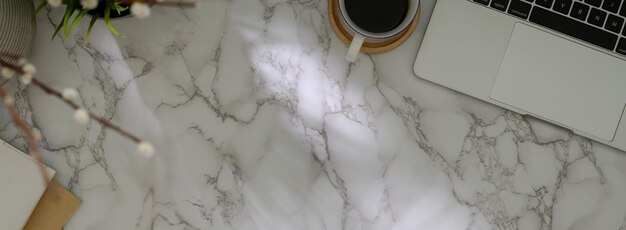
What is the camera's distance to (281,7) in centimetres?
80

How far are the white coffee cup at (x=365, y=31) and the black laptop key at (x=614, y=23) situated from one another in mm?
224

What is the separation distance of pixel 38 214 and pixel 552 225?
0.60m

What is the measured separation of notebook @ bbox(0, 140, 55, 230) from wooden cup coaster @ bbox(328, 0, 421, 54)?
1.20 ft

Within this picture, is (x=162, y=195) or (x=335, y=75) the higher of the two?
(x=335, y=75)

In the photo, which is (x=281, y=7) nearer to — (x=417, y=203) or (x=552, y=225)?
(x=417, y=203)

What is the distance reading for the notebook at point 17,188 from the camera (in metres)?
0.76

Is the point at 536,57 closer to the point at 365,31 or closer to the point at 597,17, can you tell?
the point at 597,17

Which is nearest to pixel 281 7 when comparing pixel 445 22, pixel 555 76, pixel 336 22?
pixel 336 22

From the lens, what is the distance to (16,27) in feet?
2.27

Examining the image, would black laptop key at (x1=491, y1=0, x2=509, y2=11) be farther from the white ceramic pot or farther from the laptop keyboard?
the white ceramic pot

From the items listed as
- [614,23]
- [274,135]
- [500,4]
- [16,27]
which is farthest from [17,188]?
[614,23]

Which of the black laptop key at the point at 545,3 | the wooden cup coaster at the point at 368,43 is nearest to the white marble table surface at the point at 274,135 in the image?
the wooden cup coaster at the point at 368,43

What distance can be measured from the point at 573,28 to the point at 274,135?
0.36 meters

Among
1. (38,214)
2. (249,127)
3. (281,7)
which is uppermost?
(281,7)
